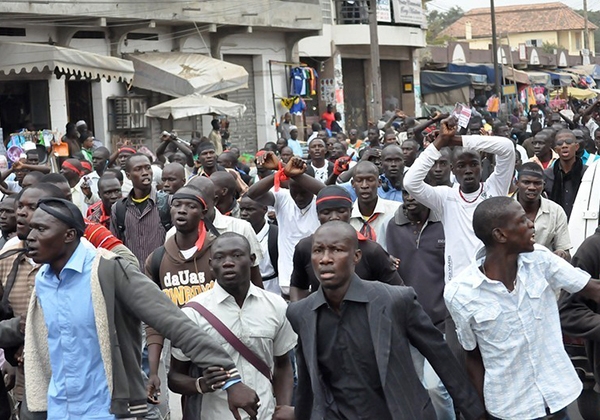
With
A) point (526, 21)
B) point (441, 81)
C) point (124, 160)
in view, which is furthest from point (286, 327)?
point (526, 21)

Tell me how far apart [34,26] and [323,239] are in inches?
714

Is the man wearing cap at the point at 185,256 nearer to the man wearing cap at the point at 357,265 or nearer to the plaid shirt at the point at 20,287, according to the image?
the man wearing cap at the point at 357,265

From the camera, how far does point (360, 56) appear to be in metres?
35.9

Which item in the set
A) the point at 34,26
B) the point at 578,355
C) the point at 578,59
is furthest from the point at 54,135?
the point at 578,59

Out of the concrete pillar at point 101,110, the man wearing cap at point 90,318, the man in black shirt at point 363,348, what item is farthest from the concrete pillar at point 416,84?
the man wearing cap at point 90,318

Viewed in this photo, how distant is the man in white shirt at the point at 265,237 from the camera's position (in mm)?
8406

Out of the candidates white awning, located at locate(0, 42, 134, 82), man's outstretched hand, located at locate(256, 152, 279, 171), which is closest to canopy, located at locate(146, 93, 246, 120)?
white awning, located at locate(0, 42, 134, 82)

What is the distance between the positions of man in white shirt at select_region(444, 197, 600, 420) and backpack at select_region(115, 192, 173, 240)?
399 cm

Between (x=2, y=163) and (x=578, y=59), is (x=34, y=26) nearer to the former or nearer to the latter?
(x=2, y=163)

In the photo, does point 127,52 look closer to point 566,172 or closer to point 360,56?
point 360,56

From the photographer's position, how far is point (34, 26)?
2175 centimetres

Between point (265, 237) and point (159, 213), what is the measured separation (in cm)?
84

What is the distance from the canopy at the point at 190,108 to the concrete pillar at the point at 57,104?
5.62 feet

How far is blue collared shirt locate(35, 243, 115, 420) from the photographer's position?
15.4 feet
